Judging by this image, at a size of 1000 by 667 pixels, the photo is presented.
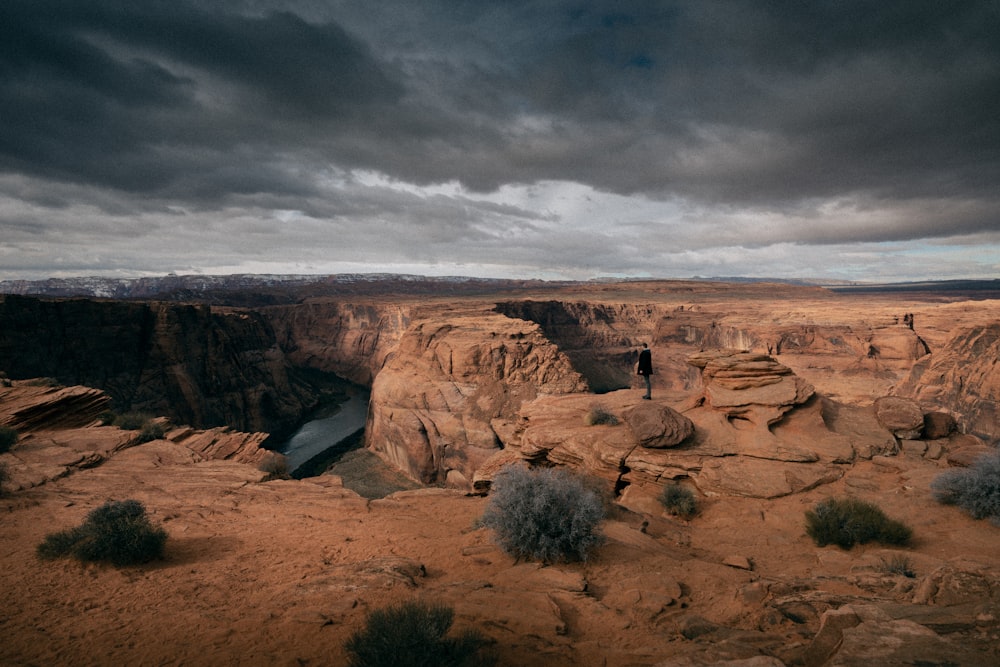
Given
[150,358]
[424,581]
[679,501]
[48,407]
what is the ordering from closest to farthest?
[424,581] → [679,501] → [48,407] → [150,358]

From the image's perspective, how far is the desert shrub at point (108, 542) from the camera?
5887 millimetres

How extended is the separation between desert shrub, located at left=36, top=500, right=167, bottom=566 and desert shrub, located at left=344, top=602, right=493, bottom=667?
487cm

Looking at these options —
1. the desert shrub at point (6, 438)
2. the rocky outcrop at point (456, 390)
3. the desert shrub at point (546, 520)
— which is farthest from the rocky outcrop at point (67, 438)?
the desert shrub at point (546, 520)

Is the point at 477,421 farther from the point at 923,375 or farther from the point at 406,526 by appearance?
the point at 923,375

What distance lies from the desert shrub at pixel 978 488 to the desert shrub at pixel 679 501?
4.58 meters

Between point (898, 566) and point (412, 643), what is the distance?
622 centimetres

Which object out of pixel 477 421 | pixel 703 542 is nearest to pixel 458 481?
pixel 477 421

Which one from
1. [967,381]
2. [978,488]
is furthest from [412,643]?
[967,381]

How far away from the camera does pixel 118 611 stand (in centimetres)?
470

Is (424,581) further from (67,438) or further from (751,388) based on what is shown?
(67,438)

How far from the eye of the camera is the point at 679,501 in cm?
1011

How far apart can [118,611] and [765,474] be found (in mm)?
12844

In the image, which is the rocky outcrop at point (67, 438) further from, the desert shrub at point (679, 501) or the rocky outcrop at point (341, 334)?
the rocky outcrop at point (341, 334)

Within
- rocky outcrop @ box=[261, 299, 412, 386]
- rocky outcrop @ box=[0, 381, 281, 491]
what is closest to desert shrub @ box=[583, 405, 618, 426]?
rocky outcrop @ box=[0, 381, 281, 491]
